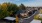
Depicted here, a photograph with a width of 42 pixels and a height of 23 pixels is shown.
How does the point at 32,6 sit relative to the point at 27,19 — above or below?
above

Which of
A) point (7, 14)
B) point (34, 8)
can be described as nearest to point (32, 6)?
point (34, 8)

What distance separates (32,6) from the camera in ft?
3.03

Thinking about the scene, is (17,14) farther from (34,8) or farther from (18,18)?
(34,8)

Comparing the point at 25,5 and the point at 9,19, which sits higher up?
the point at 25,5

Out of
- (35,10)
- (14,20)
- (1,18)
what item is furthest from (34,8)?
(1,18)

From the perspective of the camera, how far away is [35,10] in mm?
Answer: 907

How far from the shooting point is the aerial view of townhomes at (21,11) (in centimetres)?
89

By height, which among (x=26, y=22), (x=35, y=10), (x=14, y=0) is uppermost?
(x=14, y=0)

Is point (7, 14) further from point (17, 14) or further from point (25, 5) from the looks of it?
point (25, 5)

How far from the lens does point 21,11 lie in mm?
907

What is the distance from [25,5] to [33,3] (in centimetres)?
9

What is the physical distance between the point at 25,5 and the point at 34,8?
10 cm

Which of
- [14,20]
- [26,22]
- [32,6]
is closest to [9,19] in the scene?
[14,20]

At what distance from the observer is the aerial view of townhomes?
892mm
